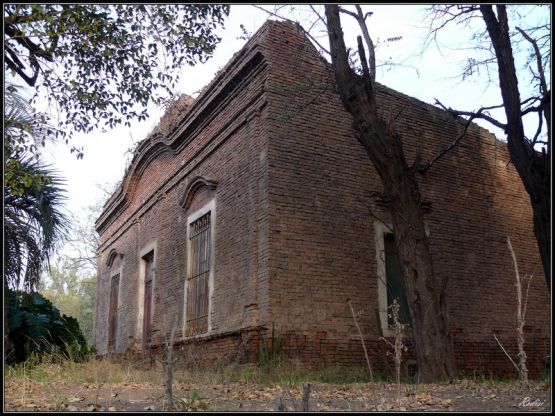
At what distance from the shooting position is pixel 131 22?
8602mm

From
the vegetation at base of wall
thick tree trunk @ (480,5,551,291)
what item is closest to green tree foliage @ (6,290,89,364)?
the vegetation at base of wall

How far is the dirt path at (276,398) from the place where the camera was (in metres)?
5.44

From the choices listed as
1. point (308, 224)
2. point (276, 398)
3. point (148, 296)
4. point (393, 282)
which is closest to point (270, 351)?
point (308, 224)

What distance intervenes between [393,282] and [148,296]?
7475 mm

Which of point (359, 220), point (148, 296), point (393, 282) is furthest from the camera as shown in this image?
point (148, 296)

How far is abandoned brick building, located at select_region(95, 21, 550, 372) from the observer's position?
33.7ft

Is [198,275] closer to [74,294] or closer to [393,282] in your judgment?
[393,282]

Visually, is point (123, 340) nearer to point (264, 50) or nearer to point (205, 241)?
point (205, 241)

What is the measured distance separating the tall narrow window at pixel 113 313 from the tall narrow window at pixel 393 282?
10.3 metres

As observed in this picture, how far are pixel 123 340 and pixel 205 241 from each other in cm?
631

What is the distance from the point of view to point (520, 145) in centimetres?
834

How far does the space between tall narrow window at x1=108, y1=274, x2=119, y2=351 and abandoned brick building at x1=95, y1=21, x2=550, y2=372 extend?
186 inches

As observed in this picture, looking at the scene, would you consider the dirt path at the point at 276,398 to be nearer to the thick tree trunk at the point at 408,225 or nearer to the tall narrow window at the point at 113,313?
the thick tree trunk at the point at 408,225

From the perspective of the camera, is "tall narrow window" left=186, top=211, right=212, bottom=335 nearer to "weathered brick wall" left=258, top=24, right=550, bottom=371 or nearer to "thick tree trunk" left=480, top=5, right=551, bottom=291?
"weathered brick wall" left=258, top=24, right=550, bottom=371
